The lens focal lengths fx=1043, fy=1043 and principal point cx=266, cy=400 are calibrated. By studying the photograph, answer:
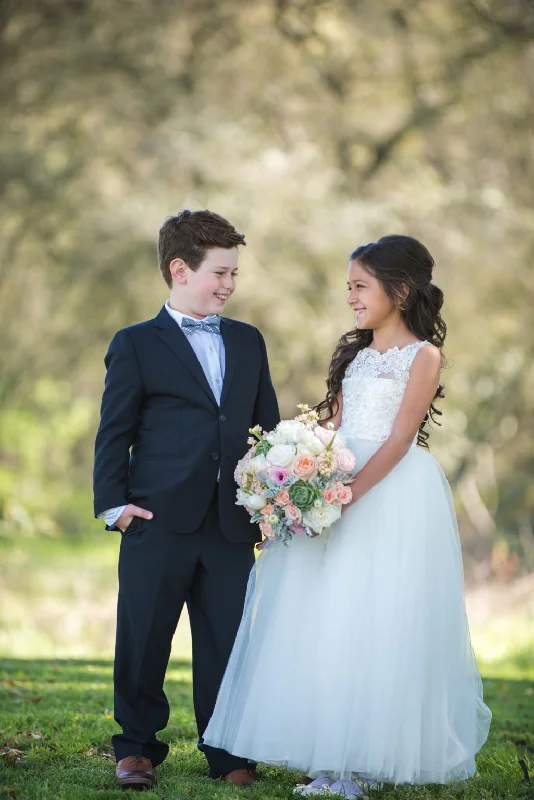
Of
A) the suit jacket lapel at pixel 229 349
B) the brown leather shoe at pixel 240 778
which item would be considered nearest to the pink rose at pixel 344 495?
the suit jacket lapel at pixel 229 349

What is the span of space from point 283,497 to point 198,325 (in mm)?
878

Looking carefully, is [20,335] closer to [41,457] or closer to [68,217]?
[68,217]

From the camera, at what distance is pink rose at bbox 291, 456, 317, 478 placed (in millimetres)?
3725

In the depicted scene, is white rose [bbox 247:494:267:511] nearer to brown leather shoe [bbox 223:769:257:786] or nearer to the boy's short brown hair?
the boy's short brown hair

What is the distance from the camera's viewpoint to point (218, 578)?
4.14 m

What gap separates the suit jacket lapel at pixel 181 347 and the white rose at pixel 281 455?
18.3 inches

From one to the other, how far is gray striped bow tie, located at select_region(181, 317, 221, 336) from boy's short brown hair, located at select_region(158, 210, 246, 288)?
185 millimetres

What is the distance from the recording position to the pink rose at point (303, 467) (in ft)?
12.2

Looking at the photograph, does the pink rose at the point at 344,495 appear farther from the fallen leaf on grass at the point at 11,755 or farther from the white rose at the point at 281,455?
the fallen leaf on grass at the point at 11,755

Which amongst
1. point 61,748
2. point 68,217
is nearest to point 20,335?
point 68,217

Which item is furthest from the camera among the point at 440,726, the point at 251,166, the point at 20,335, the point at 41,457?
the point at 41,457

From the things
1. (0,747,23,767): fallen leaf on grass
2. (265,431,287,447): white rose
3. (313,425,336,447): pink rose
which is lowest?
(0,747,23,767): fallen leaf on grass

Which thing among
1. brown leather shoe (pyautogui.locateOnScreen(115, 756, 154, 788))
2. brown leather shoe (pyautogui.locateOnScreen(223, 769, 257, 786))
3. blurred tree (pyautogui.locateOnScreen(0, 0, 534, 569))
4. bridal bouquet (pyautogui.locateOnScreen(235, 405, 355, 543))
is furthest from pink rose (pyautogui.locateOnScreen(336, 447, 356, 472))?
blurred tree (pyautogui.locateOnScreen(0, 0, 534, 569))

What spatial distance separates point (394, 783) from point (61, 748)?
5.06ft
